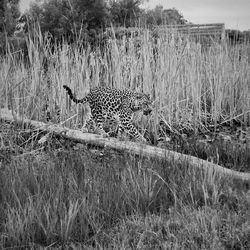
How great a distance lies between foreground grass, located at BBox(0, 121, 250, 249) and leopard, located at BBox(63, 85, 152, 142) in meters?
1.33

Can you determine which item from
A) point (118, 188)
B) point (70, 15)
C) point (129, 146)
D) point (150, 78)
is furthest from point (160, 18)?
point (118, 188)

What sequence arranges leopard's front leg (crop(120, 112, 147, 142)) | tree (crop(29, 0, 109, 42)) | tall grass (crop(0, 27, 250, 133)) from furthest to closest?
1. tree (crop(29, 0, 109, 42))
2. tall grass (crop(0, 27, 250, 133))
3. leopard's front leg (crop(120, 112, 147, 142))

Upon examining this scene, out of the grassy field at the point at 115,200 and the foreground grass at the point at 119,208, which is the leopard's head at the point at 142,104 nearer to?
the grassy field at the point at 115,200

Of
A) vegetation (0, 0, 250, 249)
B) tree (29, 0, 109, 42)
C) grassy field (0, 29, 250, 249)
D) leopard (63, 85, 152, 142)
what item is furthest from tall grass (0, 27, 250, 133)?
tree (29, 0, 109, 42)

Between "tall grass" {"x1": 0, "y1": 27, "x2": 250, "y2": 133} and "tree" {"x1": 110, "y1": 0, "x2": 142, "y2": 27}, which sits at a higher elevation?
"tree" {"x1": 110, "y1": 0, "x2": 142, "y2": 27}

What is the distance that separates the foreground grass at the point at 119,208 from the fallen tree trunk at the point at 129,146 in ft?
0.37

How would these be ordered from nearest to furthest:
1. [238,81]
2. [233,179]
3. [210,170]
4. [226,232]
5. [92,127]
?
[226,232] → [210,170] → [233,179] → [92,127] → [238,81]

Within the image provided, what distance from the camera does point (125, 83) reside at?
6.05 metres

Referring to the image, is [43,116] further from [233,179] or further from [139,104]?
[233,179]

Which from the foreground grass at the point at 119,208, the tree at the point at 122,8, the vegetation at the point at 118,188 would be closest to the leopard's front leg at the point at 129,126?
the vegetation at the point at 118,188

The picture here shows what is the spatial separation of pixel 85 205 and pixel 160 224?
1.53 feet

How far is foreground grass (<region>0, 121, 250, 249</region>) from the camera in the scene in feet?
8.21

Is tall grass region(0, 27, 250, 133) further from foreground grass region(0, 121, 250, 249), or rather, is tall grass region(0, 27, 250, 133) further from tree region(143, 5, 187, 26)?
foreground grass region(0, 121, 250, 249)

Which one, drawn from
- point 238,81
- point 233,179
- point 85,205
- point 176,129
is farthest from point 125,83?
point 85,205
